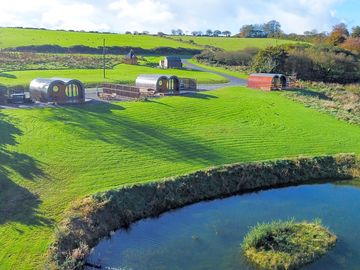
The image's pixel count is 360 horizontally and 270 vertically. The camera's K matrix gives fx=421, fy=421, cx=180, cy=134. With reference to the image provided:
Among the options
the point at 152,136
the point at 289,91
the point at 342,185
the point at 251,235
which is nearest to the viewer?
the point at 251,235

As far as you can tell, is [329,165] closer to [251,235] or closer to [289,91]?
[251,235]

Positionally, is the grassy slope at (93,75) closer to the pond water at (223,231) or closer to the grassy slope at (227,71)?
the grassy slope at (227,71)

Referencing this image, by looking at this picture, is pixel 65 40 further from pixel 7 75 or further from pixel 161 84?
pixel 161 84

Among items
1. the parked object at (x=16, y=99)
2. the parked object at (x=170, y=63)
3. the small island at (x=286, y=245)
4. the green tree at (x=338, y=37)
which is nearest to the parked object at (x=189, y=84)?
the parked object at (x=16, y=99)

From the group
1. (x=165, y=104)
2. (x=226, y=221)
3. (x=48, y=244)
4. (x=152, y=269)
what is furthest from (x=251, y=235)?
(x=165, y=104)

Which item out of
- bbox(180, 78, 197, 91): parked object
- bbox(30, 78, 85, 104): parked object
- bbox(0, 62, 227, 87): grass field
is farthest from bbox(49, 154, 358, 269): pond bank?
bbox(0, 62, 227, 87): grass field
